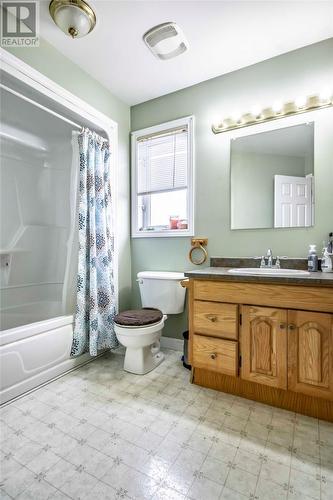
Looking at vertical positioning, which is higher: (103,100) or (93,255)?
(103,100)

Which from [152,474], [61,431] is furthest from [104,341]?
[152,474]

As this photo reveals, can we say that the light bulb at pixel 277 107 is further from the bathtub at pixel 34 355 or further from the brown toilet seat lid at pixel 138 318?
the bathtub at pixel 34 355

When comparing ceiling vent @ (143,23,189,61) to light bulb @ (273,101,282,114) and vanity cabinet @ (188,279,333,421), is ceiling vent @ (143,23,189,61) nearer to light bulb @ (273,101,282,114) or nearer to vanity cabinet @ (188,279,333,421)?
light bulb @ (273,101,282,114)

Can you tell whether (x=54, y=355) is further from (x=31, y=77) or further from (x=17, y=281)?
(x=31, y=77)

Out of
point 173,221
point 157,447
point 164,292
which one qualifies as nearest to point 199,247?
point 173,221

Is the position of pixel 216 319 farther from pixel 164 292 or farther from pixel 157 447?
pixel 157 447

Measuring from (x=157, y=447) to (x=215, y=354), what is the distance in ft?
2.05

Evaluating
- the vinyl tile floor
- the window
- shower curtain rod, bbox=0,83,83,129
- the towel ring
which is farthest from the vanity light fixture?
the vinyl tile floor

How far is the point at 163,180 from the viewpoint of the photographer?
2.38 meters

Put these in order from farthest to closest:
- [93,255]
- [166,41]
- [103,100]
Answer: [103,100] → [93,255] → [166,41]

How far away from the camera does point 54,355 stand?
179 centimetres

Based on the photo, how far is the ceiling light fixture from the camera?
1.42 m

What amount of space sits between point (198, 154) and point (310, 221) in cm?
109

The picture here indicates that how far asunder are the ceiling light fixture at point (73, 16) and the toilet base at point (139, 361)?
2.21 metres
